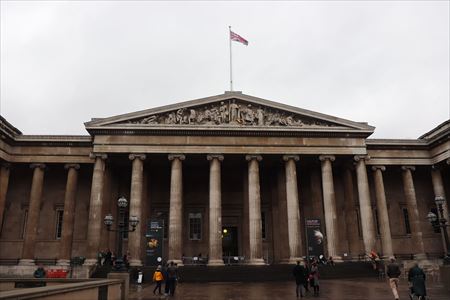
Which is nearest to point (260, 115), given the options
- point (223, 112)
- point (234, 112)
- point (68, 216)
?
point (234, 112)

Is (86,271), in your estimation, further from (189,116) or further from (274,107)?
(274,107)

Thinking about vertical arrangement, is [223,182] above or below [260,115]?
below

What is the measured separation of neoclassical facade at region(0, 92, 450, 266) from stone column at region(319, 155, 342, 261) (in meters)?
0.09

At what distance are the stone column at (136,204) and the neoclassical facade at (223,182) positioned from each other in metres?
0.08

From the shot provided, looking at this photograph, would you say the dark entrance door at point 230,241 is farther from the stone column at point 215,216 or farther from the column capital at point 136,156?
the column capital at point 136,156

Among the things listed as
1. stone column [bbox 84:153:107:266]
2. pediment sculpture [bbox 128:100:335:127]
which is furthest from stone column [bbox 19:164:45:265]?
pediment sculpture [bbox 128:100:335:127]

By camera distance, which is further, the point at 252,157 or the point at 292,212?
the point at 252,157

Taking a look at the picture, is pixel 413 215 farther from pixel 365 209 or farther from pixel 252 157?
pixel 252 157

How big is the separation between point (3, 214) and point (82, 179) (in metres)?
7.53

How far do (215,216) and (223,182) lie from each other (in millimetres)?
8271

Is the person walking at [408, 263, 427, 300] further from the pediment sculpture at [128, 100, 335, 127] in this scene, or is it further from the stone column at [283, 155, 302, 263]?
the pediment sculpture at [128, 100, 335, 127]

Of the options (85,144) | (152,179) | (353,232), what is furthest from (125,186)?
(353,232)

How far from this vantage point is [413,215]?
37219 mm

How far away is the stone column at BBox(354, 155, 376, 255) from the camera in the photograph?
1326 inches
